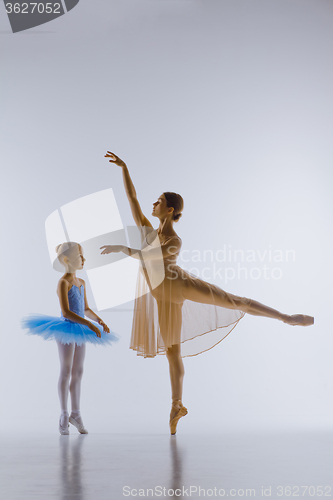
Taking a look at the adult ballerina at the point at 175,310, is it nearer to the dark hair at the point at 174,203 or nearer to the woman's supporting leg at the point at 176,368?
the woman's supporting leg at the point at 176,368

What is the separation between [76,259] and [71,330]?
39 centimetres

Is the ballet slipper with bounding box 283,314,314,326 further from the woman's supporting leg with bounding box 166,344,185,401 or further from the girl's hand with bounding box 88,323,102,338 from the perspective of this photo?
the girl's hand with bounding box 88,323,102,338

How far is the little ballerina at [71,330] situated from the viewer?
2629 millimetres

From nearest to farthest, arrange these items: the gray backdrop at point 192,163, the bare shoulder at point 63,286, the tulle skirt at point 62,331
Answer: the tulle skirt at point 62,331 → the bare shoulder at point 63,286 → the gray backdrop at point 192,163

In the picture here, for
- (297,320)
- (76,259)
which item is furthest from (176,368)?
(76,259)

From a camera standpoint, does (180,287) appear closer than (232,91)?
Yes

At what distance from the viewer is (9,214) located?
3.71m

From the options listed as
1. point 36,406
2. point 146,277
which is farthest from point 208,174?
point 36,406

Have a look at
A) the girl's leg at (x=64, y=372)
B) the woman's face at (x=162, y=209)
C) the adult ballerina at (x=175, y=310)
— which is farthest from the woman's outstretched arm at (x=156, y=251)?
the girl's leg at (x=64, y=372)

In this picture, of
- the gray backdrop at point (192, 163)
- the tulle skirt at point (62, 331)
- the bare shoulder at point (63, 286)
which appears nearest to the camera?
the tulle skirt at point (62, 331)

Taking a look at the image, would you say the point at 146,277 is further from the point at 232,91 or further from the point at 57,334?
the point at 232,91

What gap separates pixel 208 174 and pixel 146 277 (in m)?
1.39

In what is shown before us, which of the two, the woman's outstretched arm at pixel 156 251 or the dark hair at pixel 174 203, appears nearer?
the woman's outstretched arm at pixel 156 251

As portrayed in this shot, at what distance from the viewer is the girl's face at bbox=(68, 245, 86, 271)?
279 centimetres
